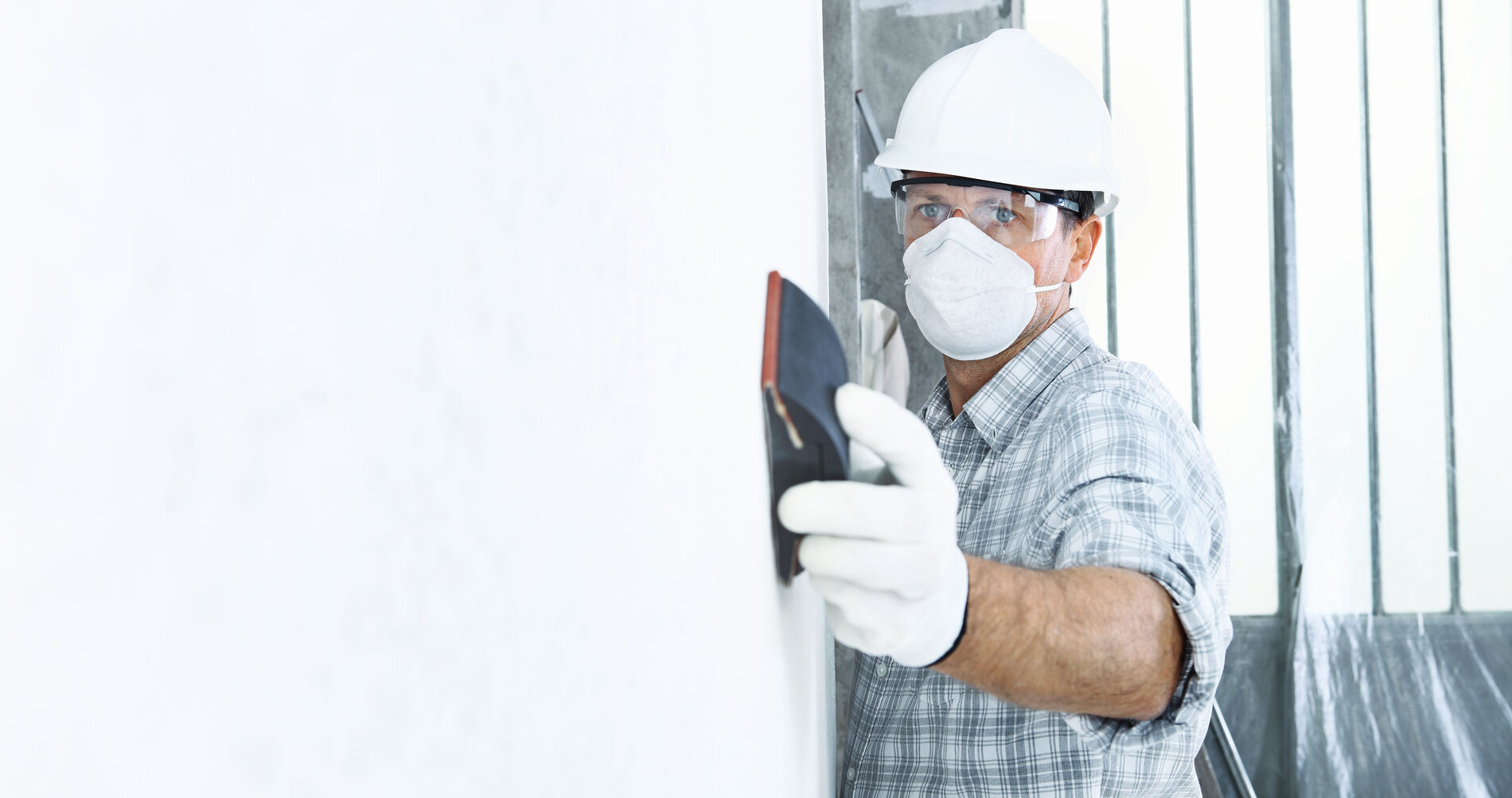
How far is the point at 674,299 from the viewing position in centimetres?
25

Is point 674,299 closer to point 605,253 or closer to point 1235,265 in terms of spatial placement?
point 605,253


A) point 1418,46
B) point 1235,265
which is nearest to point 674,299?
point 1235,265

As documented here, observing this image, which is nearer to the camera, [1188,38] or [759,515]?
[759,515]

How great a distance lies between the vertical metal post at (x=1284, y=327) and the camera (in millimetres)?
2555

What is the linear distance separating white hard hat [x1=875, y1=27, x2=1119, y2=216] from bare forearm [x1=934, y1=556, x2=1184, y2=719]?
0.58 meters

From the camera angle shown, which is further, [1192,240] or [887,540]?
[1192,240]

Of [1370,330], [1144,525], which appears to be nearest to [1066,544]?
[1144,525]

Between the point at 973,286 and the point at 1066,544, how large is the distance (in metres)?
0.43

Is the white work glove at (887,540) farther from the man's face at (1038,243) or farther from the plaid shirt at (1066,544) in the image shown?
the man's face at (1038,243)

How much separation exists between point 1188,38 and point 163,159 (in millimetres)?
3205

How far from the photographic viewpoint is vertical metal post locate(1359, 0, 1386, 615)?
2.54 meters

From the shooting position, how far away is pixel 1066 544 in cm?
73

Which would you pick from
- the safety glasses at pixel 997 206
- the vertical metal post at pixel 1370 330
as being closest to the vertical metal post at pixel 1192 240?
the vertical metal post at pixel 1370 330

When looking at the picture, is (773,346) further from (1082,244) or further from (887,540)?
(1082,244)
